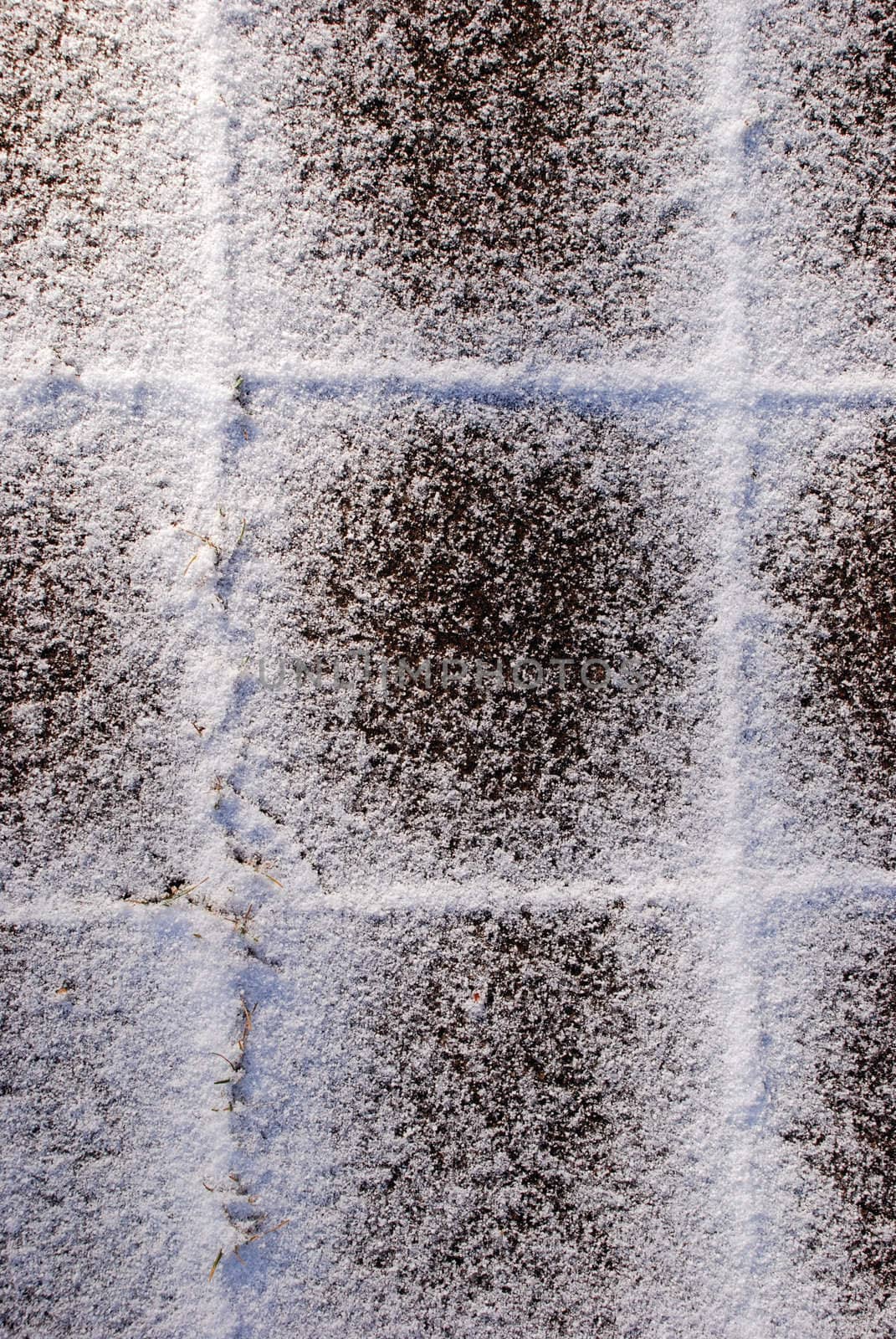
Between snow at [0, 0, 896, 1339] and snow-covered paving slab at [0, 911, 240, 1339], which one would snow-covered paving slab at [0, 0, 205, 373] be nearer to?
snow at [0, 0, 896, 1339]

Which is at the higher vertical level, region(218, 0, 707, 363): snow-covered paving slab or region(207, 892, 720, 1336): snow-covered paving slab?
region(218, 0, 707, 363): snow-covered paving slab

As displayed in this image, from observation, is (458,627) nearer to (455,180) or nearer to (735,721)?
(735,721)

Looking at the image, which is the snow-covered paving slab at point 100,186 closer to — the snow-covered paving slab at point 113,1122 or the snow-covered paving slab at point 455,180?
the snow-covered paving slab at point 455,180

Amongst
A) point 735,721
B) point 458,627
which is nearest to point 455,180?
point 458,627

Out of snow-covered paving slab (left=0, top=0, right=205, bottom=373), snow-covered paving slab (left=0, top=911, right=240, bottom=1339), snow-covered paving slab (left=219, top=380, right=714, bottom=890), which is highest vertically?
snow-covered paving slab (left=0, top=0, right=205, bottom=373)

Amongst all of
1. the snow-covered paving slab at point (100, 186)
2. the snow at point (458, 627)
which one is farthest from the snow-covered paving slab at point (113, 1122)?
the snow-covered paving slab at point (100, 186)

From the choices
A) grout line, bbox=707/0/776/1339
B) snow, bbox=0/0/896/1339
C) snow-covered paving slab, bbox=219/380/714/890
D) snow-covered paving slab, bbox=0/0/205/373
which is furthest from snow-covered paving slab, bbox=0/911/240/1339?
snow-covered paving slab, bbox=0/0/205/373

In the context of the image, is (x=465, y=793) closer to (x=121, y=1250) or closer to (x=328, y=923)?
(x=328, y=923)

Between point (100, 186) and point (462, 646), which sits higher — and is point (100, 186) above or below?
above
